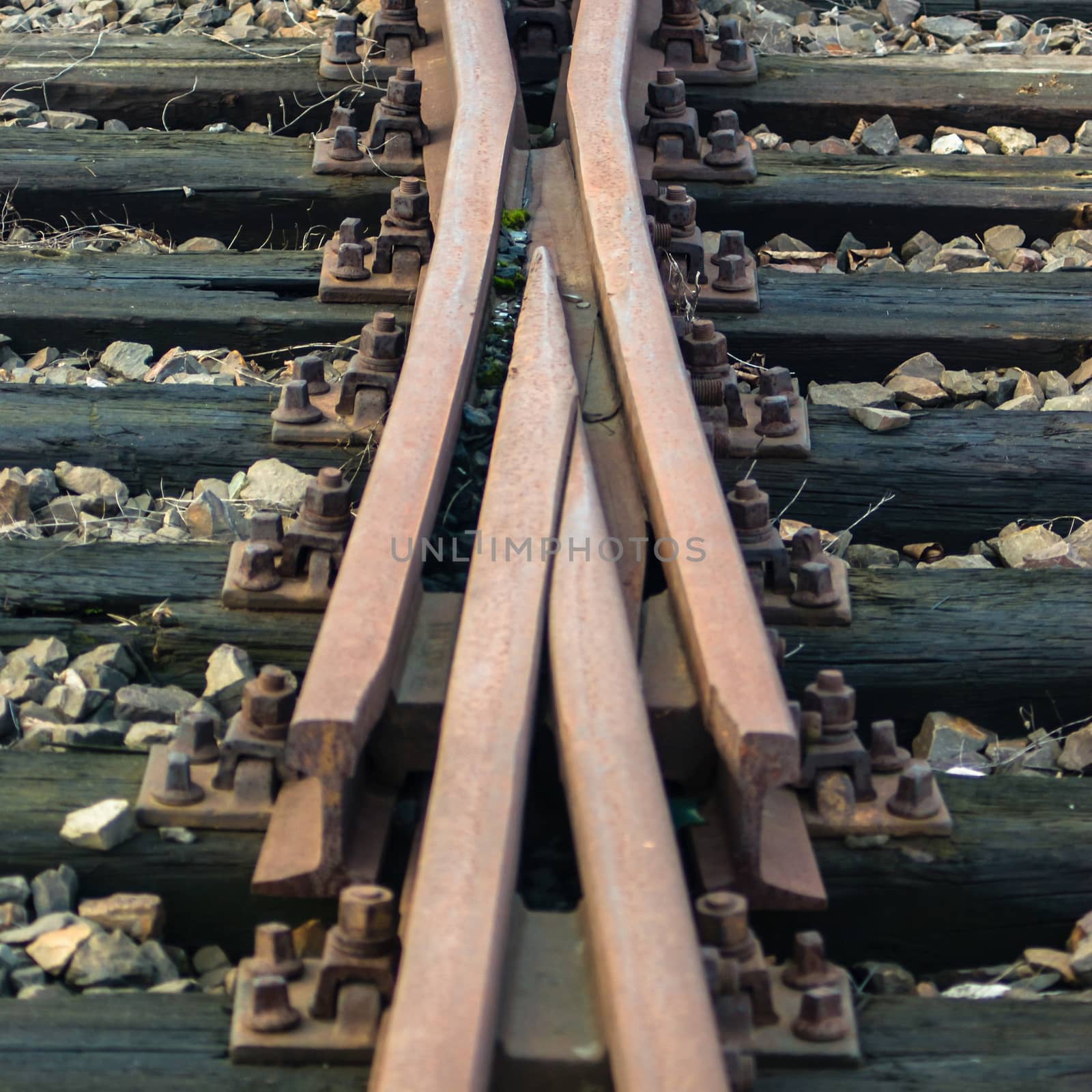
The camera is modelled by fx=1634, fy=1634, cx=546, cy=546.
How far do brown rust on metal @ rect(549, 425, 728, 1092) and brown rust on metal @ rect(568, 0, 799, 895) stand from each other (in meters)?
0.11

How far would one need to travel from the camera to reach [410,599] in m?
2.14

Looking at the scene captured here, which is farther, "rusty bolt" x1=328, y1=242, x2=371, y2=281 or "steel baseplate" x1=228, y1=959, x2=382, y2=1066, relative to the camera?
"rusty bolt" x1=328, y1=242, x2=371, y2=281

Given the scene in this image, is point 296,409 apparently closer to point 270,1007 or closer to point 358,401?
point 358,401

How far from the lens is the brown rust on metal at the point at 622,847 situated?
1541 mm

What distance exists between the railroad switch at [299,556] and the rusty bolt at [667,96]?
5.65ft

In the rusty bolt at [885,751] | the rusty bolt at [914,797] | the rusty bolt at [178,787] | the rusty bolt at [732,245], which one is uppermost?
the rusty bolt at [732,245]

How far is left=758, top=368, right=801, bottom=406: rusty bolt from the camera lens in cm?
300

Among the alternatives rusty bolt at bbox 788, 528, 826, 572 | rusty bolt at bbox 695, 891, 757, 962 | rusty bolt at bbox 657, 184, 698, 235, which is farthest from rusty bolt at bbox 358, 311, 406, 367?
rusty bolt at bbox 695, 891, 757, 962

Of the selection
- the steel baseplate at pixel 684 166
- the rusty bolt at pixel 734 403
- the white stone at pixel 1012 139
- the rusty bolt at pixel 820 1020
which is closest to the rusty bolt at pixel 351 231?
the steel baseplate at pixel 684 166

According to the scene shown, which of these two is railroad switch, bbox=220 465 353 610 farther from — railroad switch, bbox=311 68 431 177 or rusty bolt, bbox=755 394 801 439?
railroad switch, bbox=311 68 431 177

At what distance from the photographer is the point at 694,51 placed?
4.36 metres

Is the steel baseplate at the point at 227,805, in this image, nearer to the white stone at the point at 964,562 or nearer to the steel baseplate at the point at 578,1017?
the steel baseplate at the point at 578,1017

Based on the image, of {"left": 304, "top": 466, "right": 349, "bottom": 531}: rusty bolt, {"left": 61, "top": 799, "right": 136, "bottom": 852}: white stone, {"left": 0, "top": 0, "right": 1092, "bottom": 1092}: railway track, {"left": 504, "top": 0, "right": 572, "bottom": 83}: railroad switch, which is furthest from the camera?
{"left": 504, "top": 0, "right": 572, "bottom": 83}: railroad switch

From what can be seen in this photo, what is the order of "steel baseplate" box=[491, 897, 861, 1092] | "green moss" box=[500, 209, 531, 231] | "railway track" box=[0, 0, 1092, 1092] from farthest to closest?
"green moss" box=[500, 209, 531, 231] < "railway track" box=[0, 0, 1092, 1092] < "steel baseplate" box=[491, 897, 861, 1092]
